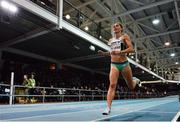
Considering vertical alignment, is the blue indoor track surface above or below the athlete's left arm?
below

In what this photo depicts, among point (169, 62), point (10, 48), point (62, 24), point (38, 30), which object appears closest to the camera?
point (62, 24)

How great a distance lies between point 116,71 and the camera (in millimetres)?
3223

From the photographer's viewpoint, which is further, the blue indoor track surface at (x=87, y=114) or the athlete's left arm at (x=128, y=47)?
the athlete's left arm at (x=128, y=47)

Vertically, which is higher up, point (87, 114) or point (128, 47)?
point (128, 47)

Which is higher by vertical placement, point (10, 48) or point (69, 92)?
point (10, 48)

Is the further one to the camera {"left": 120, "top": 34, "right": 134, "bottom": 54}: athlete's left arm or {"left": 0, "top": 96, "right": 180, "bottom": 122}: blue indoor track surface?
{"left": 120, "top": 34, "right": 134, "bottom": 54}: athlete's left arm

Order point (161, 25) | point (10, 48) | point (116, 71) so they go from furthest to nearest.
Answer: point (161, 25), point (10, 48), point (116, 71)

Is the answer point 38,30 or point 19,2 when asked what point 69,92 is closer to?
point 38,30

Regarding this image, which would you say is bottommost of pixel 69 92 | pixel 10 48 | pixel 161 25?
pixel 69 92

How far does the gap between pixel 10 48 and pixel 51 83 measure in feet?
11.9

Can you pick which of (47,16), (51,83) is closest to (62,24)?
(47,16)

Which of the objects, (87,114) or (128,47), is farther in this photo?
(87,114)

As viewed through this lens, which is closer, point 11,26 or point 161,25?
point 11,26

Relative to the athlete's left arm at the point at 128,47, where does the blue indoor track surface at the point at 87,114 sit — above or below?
below
